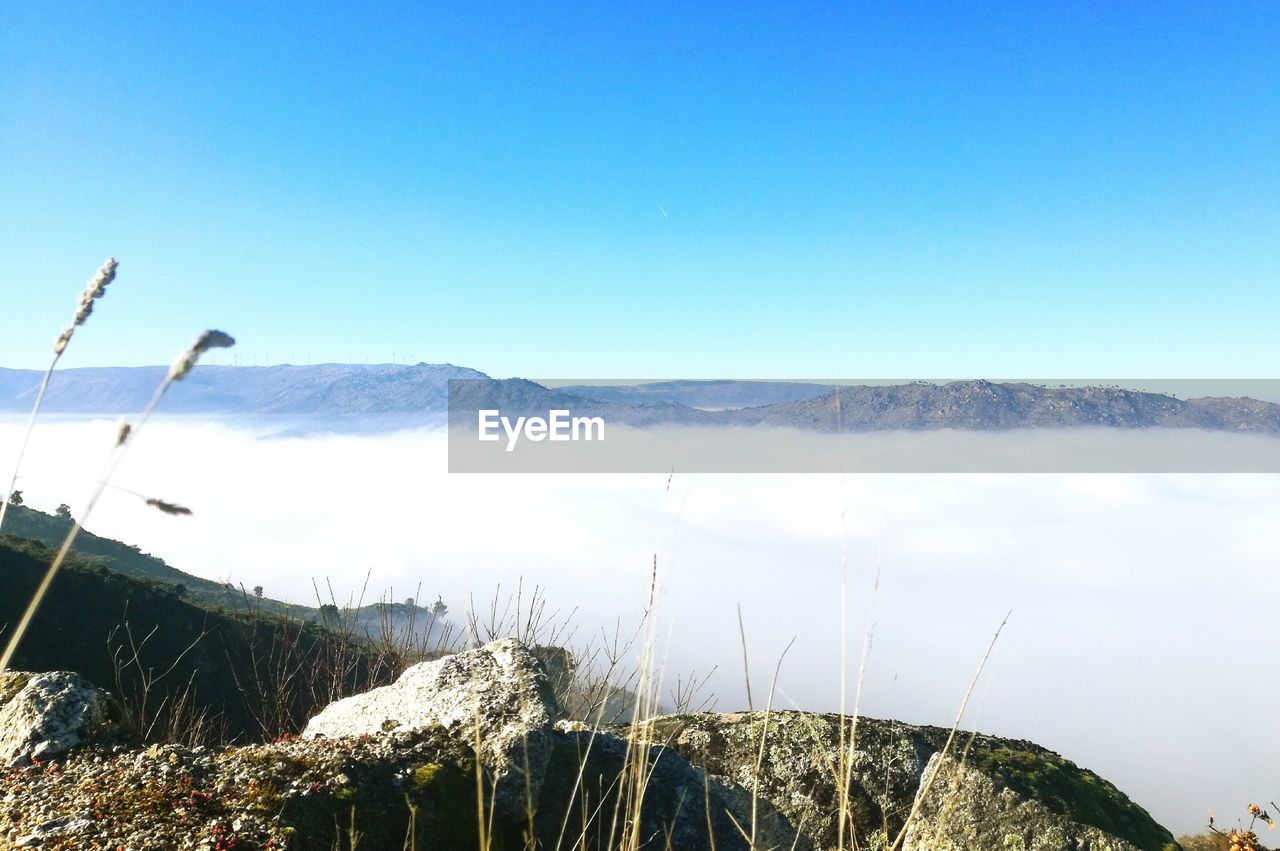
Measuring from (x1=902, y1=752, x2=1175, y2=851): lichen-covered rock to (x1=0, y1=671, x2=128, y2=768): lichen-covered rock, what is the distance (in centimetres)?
503

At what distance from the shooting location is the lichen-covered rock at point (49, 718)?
4.36 metres

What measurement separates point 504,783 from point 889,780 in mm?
3022

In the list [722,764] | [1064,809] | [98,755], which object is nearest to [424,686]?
[98,755]

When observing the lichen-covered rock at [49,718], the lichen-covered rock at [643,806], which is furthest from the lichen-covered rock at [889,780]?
the lichen-covered rock at [49,718]

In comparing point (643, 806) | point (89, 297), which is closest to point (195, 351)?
point (89, 297)

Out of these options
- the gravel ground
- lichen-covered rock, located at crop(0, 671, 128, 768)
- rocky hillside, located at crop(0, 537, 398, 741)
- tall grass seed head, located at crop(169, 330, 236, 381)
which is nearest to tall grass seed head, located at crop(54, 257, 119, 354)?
tall grass seed head, located at crop(169, 330, 236, 381)

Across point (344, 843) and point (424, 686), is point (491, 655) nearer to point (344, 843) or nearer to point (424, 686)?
point (424, 686)

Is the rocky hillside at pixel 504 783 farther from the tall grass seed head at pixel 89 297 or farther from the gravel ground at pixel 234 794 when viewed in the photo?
the tall grass seed head at pixel 89 297

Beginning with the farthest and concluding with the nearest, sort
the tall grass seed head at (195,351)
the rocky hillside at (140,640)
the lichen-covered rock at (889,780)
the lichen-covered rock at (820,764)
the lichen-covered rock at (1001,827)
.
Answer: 1. the rocky hillside at (140,640)
2. the lichen-covered rock at (820,764)
3. the lichen-covered rock at (889,780)
4. the lichen-covered rock at (1001,827)
5. the tall grass seed head at (195,351)

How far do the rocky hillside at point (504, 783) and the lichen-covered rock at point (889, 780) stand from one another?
16 mm

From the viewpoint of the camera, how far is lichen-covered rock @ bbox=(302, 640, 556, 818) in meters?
4.10

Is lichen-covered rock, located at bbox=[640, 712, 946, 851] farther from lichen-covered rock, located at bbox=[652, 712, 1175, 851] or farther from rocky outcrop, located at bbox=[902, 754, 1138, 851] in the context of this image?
rocky outcrop, located at bbox=[902, 754, 1138, 851]

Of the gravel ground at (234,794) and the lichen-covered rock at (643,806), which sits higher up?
the gravel ground at (234,794)

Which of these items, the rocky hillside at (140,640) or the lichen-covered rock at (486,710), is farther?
the rocky hillside at (140,640)
